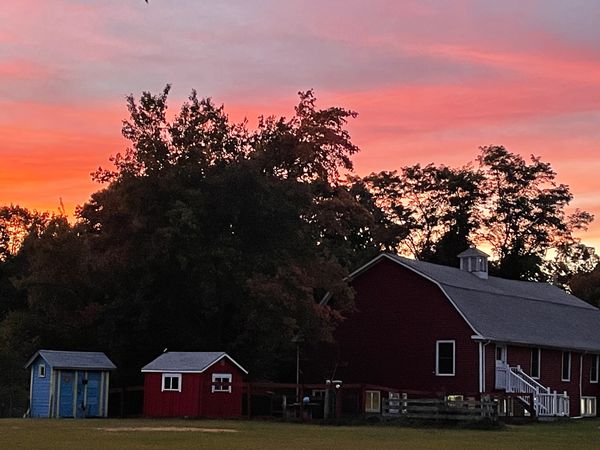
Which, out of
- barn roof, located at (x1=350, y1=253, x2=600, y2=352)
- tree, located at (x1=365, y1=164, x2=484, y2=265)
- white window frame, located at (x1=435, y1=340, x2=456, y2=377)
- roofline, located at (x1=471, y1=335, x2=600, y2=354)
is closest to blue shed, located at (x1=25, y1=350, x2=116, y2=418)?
barn roof, located at (x1=350, y1=253, x2=600, y2=352)

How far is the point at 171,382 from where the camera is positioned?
4666 cm

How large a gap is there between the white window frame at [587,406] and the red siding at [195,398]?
815 inches

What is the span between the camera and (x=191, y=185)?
5328cm

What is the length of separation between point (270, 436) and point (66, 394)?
59.3 feet

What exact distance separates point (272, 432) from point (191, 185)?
68.7 ft

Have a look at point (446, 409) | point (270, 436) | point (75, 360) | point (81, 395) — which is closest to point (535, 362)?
point (446, 409)

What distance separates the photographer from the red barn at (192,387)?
45875 mm

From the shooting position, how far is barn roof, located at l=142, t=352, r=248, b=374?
46125 millimetres

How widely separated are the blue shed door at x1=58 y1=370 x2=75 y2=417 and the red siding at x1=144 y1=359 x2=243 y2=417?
337 cm

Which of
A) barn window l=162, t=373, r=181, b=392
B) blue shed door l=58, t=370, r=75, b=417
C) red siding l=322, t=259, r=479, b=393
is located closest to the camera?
barn window l=162, t=373, r=181, b=392

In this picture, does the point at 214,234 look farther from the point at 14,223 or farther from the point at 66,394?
the point at 14,223

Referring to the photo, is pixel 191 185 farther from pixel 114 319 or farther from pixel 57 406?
pixel 57 406

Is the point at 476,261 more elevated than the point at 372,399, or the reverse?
the point at 476,261

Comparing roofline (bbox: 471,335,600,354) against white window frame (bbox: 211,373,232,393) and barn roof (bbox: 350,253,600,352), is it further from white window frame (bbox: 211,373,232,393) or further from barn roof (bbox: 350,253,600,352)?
white window frame (bbox: 211,373,232,393)
